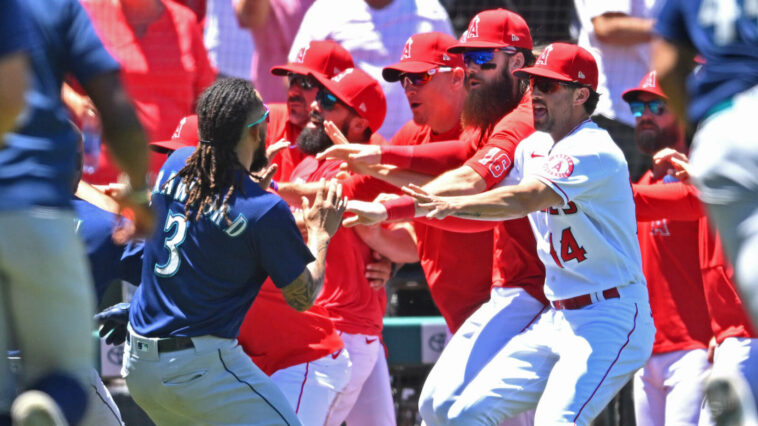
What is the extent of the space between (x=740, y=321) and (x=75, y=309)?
3.22 m

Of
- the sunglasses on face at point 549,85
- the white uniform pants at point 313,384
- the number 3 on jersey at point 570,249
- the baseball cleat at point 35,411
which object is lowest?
the white uniform pants at point 313,384

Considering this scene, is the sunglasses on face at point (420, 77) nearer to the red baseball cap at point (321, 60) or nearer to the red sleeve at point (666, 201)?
the red baseball cap at point (321, 60)

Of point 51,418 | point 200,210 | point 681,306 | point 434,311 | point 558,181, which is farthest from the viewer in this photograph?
point 434,311

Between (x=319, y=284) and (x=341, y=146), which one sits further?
(x=341, y=146)

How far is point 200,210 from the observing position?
418 centimetres

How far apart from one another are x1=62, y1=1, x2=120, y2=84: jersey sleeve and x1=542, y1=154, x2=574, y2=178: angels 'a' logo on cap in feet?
6.07

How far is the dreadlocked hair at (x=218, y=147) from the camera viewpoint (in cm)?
421

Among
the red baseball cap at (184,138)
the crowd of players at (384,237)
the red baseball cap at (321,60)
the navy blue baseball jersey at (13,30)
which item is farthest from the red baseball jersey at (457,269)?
the navy blue baseball jersey at (13,30)

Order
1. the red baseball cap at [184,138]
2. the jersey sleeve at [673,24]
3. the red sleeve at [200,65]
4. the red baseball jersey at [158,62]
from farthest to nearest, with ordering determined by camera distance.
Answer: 1. the red sleeve at [200,65]
2. the red baseball jersey at [158,62]
3. the red baseball cap at [184,138]
4. the jersey sleeve at [673,24]

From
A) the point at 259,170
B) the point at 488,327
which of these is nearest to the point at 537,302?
the point at 488,327

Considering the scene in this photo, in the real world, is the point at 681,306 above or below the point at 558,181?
below

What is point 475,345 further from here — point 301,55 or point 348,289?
point 301,55

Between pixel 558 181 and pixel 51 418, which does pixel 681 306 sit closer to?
pixel 558 181

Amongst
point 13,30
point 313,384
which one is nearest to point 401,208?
point 313,384
